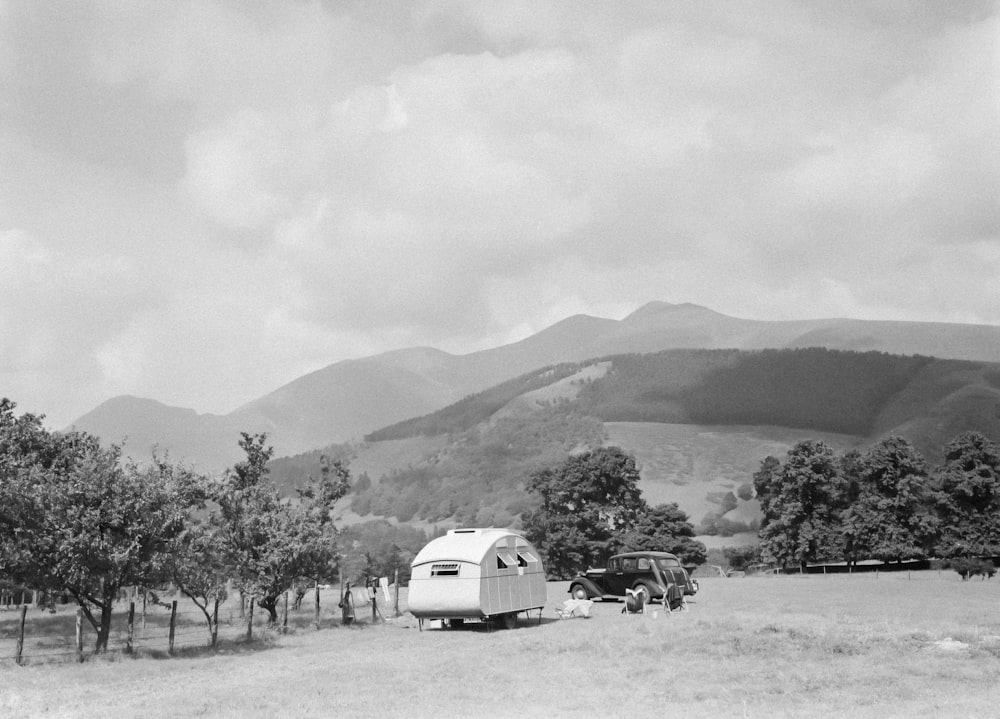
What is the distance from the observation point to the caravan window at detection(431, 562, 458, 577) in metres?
31.8

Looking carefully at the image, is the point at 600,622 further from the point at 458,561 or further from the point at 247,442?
the point at 247,442

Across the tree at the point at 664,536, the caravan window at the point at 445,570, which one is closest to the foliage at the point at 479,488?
the tree at the point at 664,536

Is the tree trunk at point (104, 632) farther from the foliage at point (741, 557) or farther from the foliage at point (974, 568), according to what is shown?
the foliage at point (741, 557)

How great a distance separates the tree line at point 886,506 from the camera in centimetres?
6294

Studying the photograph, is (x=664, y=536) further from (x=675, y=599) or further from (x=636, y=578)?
(x=675, y=599)

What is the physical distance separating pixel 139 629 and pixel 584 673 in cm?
2398

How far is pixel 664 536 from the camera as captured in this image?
2667 inches

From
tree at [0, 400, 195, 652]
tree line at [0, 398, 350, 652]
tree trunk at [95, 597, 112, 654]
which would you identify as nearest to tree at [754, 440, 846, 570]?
tree line at [0, 398, 350, 652]

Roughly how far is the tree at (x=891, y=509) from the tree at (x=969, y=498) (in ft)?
4.63

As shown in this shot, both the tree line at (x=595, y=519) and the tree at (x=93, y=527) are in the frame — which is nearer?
the tree at (x=93, y=527)

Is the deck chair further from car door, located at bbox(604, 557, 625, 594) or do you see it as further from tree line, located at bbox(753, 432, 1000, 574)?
tree line, located at bbox(753, 432, 1000, 574)

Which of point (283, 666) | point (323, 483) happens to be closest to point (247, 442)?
point (323, 483)

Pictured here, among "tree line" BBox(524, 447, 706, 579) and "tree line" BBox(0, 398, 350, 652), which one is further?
"tree line" BBox(524, 447, 706, 579)

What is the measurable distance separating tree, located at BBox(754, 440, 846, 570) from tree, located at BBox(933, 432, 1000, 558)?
24.0ft
